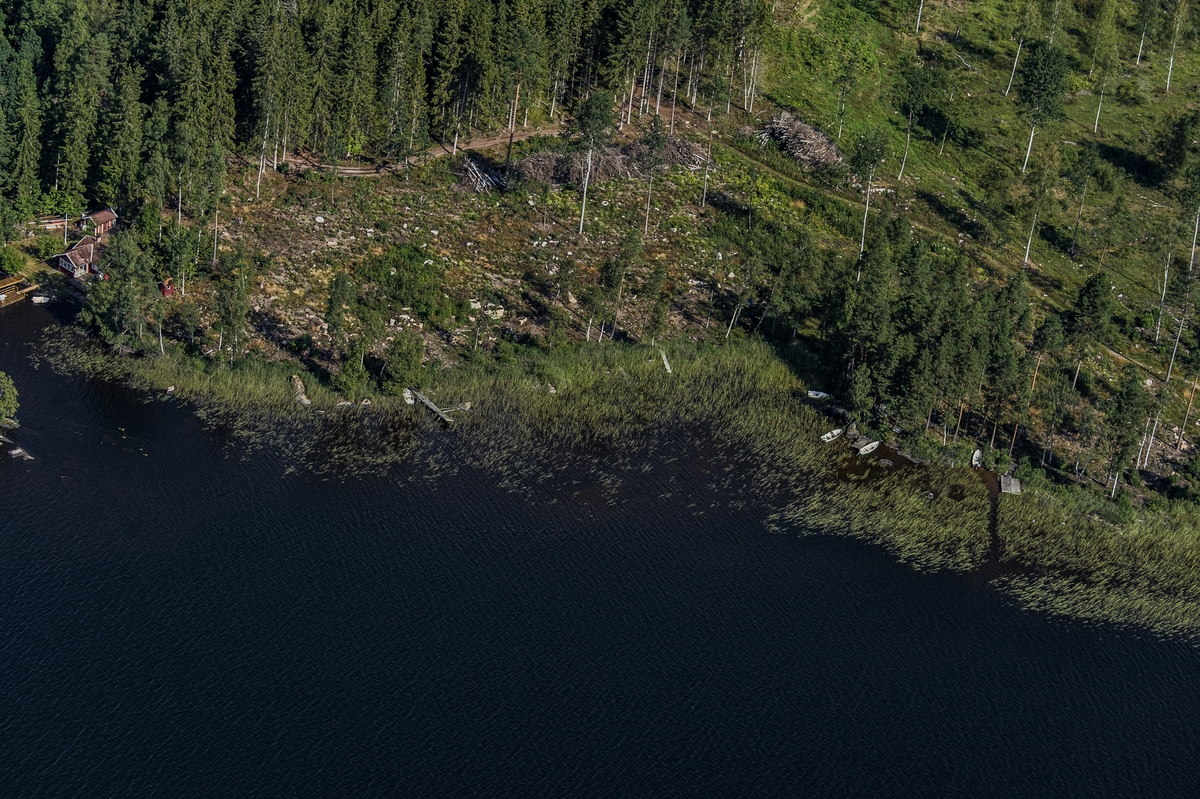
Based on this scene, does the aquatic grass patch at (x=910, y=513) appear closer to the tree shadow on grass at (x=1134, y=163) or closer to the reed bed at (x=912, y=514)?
the reed bed at (x=912, y=514)

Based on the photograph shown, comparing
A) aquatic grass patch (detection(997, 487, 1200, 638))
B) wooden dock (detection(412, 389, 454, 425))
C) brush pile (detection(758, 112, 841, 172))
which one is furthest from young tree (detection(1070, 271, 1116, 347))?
wooden dock (detection(412, 389, 454, 425))

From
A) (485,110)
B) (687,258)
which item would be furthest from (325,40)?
(687,258)

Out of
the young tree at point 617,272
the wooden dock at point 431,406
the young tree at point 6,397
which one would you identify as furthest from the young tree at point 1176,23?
the young tree at point 6,397

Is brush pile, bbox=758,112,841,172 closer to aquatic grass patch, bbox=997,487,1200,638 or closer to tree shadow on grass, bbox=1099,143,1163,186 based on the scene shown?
tree shadow on grass, bbox=1099,143,1163,186

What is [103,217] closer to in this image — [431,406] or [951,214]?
[431,406]

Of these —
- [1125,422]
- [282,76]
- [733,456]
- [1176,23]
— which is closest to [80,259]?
[282,76]

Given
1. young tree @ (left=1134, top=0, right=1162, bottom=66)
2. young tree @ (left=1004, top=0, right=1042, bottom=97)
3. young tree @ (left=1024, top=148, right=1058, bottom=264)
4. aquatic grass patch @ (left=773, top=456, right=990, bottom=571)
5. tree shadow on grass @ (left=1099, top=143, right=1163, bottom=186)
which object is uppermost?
young tree @ (left=1134, top=0, right=1162, bottom=66)

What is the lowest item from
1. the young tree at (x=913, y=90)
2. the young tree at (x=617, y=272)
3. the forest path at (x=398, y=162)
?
the young tree at (x=617, y=272)
